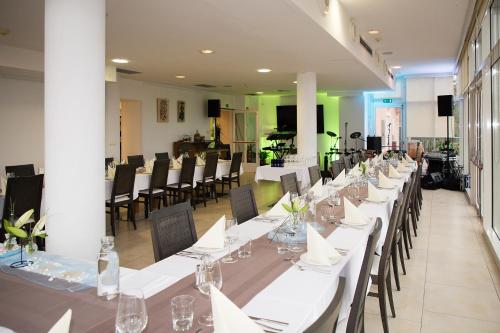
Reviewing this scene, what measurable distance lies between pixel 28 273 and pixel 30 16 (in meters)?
3.58

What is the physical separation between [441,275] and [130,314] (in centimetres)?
366

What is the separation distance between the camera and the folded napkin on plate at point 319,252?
2.09m

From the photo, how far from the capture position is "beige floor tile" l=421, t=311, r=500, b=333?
3006 millimetres

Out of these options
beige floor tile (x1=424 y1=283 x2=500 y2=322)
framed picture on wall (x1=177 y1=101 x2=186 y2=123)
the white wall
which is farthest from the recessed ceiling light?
beige floor tile (x1=424 y1=283 x2=500 y2=322)

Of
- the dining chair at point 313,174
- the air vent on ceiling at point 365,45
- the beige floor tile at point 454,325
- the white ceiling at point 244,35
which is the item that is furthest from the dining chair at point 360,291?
the air vent on ceiling at point 365,45

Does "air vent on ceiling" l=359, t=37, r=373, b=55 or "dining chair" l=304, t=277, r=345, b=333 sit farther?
"air vent on ceiling" l=359, t=37, r=373, b=55

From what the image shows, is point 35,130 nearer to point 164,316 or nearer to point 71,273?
point 71,273

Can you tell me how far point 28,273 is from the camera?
194 cm

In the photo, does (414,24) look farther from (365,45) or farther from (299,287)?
(299,287)

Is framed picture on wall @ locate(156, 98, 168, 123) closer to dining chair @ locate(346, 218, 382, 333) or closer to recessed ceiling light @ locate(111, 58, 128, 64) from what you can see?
recessed ceiling light @ locate(111, 58, 128, 64)

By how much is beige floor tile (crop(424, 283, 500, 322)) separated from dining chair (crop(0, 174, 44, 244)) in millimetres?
3632

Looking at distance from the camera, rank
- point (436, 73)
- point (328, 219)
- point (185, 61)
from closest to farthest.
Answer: point (328, 219), point (185, 61), point (436, 73)

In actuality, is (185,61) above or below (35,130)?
above

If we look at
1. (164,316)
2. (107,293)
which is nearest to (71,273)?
(107,293)
